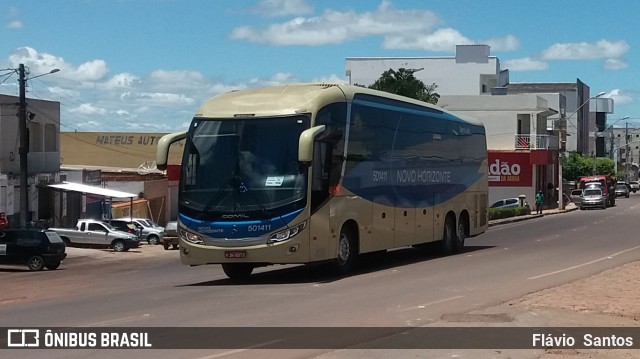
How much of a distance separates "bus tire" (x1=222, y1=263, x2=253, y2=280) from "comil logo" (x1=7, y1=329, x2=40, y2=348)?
289 inches

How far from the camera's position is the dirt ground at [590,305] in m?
10.4

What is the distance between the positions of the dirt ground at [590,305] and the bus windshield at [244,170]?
5130mm

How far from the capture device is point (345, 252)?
779 inches

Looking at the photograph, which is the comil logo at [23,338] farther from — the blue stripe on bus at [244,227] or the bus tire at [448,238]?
the bus tire at [448,238]

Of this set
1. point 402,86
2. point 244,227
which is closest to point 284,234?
point 244,227

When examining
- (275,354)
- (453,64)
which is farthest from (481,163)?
Answer: (453,64)

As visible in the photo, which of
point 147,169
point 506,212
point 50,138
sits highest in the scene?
point 50,138

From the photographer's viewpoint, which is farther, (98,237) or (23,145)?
(98,237)

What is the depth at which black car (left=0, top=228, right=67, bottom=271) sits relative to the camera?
3183cm

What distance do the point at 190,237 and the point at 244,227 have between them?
1.22m

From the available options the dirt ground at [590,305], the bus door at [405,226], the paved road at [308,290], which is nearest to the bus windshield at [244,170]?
the paved road at [308,290]

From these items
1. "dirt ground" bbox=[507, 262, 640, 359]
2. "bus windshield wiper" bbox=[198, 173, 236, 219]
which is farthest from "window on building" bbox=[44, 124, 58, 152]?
"dirt ground" bbox=[507, 262, 640, 359]

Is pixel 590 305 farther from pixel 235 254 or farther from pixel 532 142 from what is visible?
pixel 532 142

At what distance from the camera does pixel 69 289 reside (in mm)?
21984
